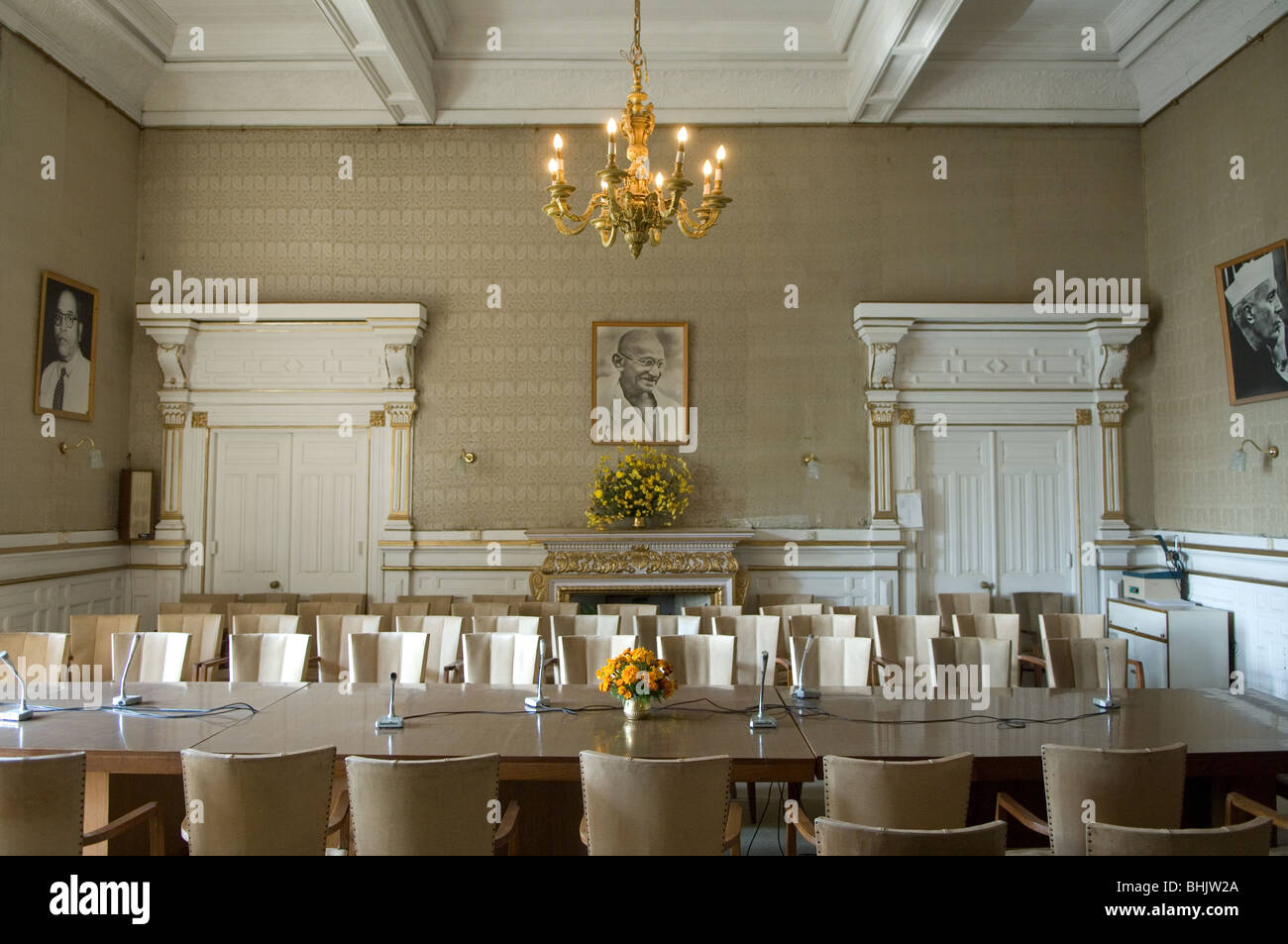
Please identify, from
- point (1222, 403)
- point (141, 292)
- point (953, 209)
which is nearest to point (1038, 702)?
point (1222, 403)

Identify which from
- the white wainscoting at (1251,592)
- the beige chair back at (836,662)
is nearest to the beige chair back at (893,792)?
the beige chair back at (836,662)

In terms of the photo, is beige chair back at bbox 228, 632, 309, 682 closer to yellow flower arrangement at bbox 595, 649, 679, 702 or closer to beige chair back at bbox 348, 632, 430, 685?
beige chair back at bbox 348, 632, 430, 685

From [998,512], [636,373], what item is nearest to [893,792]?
[636,373]

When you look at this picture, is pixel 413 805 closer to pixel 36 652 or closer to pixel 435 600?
pixel 36 652

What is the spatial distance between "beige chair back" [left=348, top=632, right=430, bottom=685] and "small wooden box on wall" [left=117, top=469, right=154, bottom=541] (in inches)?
167

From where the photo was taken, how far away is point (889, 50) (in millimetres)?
7070

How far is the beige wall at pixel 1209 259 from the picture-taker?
21.8 ft

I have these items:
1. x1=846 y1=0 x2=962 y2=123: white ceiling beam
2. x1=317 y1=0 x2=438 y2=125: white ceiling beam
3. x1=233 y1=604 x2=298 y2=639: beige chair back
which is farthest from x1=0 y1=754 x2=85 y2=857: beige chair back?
x1=846 y1=0 x2=962 y2=123: white ceiling beam

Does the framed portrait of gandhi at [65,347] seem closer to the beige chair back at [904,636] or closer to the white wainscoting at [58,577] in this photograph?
the white wainscoting at [58,577]

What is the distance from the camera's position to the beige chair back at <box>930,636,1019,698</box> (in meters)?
5.13

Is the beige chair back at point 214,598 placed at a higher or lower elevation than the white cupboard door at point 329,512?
lower

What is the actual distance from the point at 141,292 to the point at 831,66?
701cm

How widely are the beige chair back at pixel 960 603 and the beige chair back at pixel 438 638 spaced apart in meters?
4.46

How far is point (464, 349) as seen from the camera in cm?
837
